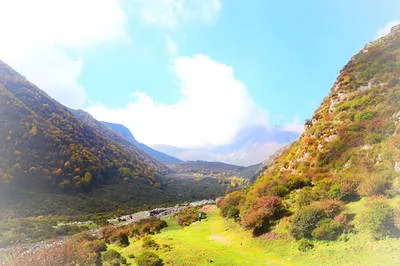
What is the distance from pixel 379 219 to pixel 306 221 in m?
4.57

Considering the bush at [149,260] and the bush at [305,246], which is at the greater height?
the bush at [305,246]

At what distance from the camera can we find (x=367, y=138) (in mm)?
31891

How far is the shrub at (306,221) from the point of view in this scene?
2169 centimetres

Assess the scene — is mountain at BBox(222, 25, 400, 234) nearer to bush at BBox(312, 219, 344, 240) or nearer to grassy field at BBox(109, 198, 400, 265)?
bush at BBox(312, 219, 344, 240)

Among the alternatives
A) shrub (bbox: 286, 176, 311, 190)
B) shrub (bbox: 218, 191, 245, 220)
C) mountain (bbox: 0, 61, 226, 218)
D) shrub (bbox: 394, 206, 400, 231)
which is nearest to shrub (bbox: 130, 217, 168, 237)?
shrub (bbox: 218, 191, 245, 220)

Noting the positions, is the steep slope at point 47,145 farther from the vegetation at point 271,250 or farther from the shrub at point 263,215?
the shrub at point 263,215

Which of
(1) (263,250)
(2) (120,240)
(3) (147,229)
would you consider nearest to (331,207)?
(1) (263,250)

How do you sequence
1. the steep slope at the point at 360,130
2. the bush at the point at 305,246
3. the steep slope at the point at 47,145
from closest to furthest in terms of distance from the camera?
1. the bush at the point at 305,246
2. the steep slope at the point at 360,130
3. the steep slope at the point at 47,145

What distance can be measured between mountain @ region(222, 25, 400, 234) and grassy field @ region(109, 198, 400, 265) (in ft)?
6.78

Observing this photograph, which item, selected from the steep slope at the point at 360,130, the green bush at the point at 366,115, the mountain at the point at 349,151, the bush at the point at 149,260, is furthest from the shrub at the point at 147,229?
the green bush at the point at 366,115

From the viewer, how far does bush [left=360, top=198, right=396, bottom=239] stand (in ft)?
60.4

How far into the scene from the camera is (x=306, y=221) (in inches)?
864

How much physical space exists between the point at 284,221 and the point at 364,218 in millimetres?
6486

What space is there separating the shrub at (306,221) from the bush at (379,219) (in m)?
2.83
